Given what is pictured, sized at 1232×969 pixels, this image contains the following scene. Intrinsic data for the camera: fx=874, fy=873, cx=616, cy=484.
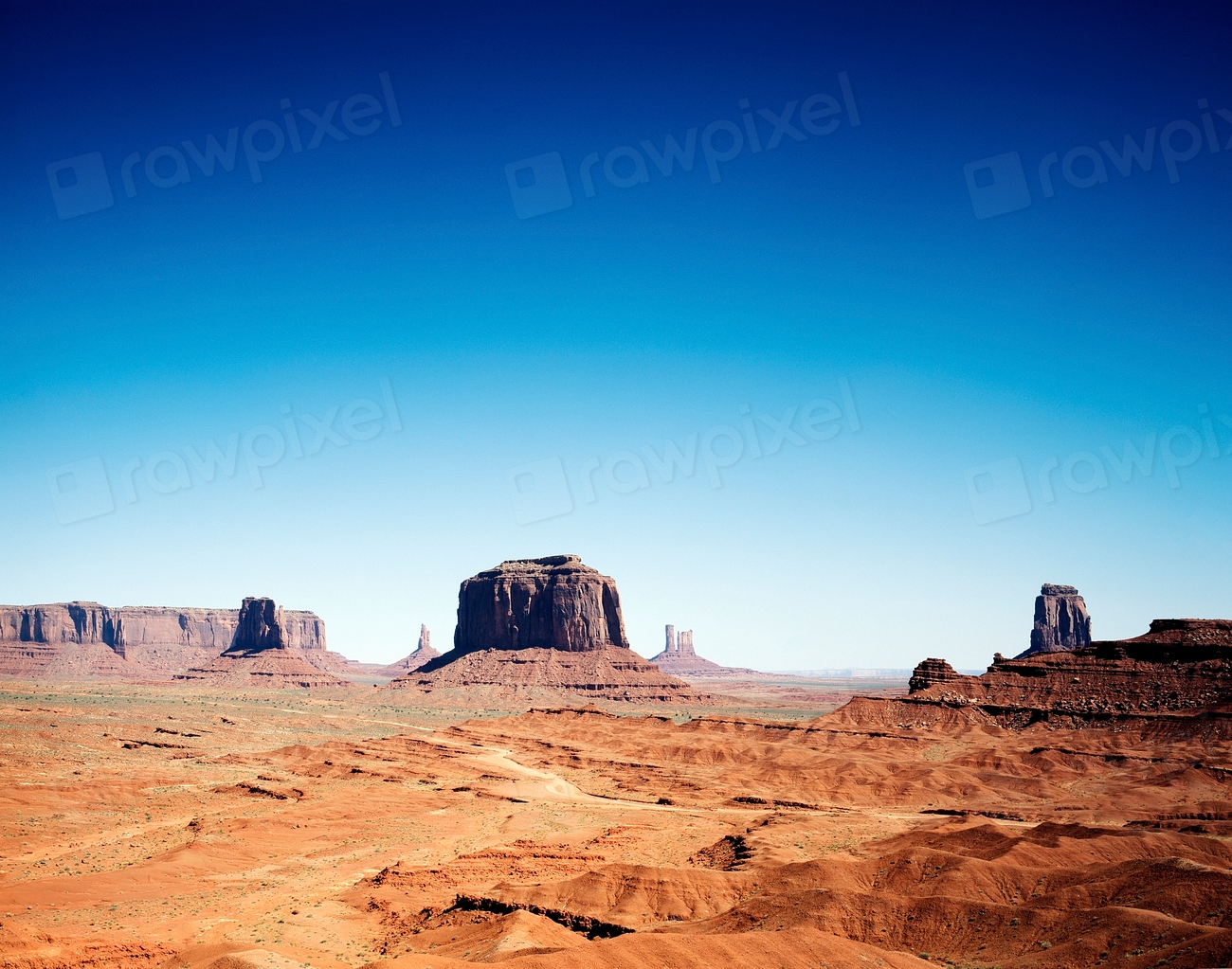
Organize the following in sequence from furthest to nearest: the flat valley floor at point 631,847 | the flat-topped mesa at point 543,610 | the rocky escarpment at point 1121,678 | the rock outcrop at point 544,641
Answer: the flat-topped mesa at point 543,610 → the rock outcrop at point 544,641 → the rocky escarpment at point 1121,678 → the flat valley floor at point 631,847

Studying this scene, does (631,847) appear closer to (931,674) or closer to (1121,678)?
(1121,678)

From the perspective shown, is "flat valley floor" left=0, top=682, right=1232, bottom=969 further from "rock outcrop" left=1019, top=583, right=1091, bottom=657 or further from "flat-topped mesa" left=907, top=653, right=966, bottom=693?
"rock outcrop" left=1019, top=583, right=1091, bottom=657

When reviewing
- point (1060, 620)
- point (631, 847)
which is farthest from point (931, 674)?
point (1060, 620)

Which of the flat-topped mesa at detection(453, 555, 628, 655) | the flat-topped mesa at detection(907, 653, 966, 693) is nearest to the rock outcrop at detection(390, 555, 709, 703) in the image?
the flat-topped mesa at detection(453, 555, 628, 655)

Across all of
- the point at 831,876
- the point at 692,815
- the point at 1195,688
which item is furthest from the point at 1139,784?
the point at 831,876

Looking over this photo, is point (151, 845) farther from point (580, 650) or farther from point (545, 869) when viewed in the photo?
point (580, 650)

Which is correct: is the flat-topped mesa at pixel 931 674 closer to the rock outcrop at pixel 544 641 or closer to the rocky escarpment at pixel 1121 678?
the rocky escarpment at pixel 1121 678

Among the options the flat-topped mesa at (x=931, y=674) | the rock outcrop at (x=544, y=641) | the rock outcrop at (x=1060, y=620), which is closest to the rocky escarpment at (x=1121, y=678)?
the flat-topped mesa at (x=931, y=674)
